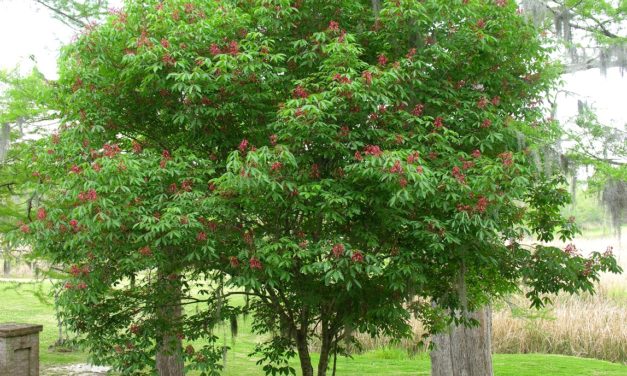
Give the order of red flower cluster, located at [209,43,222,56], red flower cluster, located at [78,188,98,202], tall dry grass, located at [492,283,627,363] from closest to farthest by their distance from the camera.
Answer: red flower cluster, located at [78,188,98,202]
red flower cluster, located at [209,43,222,56]
tall dry grass, located at [492,283,627,363]

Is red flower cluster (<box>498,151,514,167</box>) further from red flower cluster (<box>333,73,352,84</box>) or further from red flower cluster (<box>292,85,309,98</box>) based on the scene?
red flower cluster (<box>292,85,309,98</box>)

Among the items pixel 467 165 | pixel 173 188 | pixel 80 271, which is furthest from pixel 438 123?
pixel 80 271

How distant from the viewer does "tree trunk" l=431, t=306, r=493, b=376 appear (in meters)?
9.89

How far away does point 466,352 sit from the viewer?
1002 centimetres

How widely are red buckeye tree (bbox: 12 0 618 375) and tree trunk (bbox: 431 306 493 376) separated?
326 centimetres

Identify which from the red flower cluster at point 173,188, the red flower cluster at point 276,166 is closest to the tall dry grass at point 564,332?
the red flower cluster at point 173,188

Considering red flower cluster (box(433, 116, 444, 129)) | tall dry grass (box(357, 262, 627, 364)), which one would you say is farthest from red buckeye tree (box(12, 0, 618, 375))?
tall dry grass (box(357, 262, 627, 364))

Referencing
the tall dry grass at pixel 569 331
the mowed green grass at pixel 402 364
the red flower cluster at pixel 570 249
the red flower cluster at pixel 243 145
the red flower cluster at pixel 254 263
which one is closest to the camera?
the red flower cluster at pixel 254 263

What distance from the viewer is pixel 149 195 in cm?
565

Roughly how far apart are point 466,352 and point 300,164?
562 cm

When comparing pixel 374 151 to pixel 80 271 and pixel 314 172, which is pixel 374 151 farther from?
pixel 80 271

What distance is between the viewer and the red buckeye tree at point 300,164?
526 cm

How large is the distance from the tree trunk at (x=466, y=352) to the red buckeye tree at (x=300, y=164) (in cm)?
326

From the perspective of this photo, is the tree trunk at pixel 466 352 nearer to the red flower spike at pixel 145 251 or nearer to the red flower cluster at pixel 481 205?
the red flower cluster at pixel 481 205
